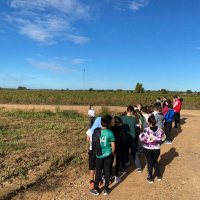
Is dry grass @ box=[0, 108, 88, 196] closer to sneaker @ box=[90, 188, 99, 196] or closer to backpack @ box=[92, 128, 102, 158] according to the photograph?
sneaker @ box=[90, 188, 99, 196]

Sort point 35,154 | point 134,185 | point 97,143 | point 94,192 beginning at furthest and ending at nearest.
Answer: point 35,154 → point 134,185 → point 94,192 → point 97,143

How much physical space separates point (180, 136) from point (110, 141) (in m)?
6.07

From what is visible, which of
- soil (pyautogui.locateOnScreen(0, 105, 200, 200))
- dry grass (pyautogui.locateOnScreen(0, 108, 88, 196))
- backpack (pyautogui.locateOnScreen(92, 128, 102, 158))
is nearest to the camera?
backpack (pyautogui.locateOnScreen(92, 128, 102, 158))

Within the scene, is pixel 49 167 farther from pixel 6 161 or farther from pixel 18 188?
pixel 6 161

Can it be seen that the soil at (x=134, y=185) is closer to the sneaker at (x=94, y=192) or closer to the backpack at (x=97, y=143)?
the sneaker at (x=94, y=192)

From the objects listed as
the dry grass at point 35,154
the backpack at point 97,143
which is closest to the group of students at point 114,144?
the backpack at point 97,143

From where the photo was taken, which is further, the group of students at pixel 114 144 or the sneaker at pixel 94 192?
the sneaker at pixel 94 192

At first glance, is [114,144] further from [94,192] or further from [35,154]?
[35,154]

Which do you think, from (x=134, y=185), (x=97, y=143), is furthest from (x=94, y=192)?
(x=97, y=143)

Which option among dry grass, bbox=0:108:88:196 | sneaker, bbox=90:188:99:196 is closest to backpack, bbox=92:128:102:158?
sneaker, bbox=90:188:99:196

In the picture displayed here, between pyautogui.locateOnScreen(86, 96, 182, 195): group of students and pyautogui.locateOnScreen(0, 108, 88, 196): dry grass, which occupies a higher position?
pyautogui.locateOnScreen(86, 96, 182, 195): group of students

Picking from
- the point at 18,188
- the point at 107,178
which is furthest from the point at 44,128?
the point at 107,178

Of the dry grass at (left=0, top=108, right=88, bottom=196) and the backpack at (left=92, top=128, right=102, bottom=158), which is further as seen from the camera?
the dry grass at (left=0, top=108, right=88, bottom=196)

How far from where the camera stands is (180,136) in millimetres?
8102
